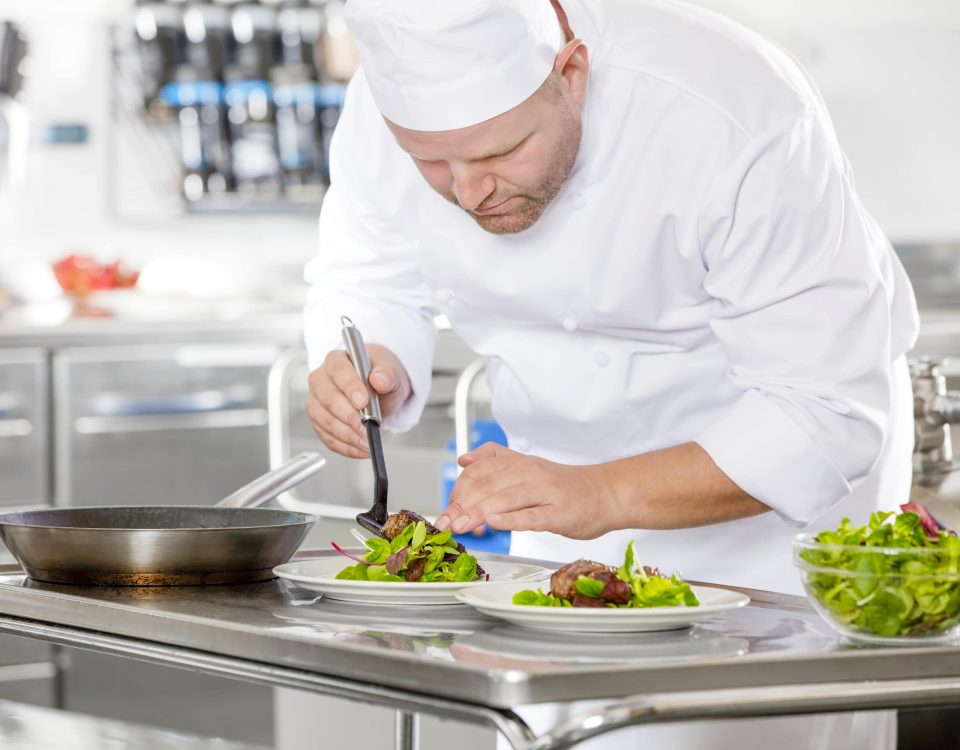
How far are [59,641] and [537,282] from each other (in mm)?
677

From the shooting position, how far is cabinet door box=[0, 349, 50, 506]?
3658mm

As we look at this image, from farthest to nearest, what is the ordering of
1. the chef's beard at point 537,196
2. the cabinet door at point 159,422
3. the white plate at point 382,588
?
the cabinet door at point 159,422 → the chef's beard at point 537,196 → the white plate at point 382,588

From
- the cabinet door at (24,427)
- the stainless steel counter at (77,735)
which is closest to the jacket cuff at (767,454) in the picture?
the stainless steel counter at (77,735)

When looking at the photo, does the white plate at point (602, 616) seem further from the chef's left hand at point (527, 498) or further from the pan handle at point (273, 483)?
the pan handle at point (273, 483)

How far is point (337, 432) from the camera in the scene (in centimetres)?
158

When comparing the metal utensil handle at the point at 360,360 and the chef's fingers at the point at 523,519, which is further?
the metal utensil handle at the point at 360,360

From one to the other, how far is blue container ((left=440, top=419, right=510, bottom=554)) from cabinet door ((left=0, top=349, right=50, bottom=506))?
1.38 meters

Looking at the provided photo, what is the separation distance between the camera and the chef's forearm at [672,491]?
1.31m

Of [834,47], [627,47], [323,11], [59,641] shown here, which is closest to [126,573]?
[59,641]

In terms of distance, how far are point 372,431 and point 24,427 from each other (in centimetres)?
247

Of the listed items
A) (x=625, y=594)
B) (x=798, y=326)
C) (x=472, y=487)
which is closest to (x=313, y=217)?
(x=798, y=326)

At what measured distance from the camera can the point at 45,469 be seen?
3.73 m

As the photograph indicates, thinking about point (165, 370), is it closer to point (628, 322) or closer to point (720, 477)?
point (628, 322)

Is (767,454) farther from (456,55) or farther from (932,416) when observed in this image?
(932,416)
